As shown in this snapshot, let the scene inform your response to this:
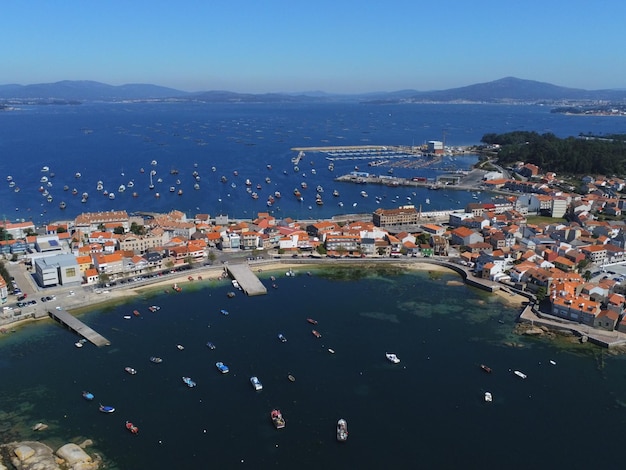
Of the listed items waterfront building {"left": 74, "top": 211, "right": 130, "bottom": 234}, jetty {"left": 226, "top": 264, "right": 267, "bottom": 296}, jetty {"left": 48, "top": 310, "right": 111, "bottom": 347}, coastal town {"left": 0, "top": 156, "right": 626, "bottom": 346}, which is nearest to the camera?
jetty {"left": 48, "top": 310, "right": 111, "bottom": 347}

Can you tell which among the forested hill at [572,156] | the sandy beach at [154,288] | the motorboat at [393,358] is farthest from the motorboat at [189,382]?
the forested hill at [572,156]

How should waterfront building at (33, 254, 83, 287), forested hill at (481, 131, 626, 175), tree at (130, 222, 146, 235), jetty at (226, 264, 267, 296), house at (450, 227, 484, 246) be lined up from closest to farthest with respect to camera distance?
waterfront building at (33, 254, 83, 287), jetty at (226, 264, 267, 296), house at (450, 227, 484, 246), tree at (130, 222, 146, 235), forested hill at (481, 131, 626, 175)

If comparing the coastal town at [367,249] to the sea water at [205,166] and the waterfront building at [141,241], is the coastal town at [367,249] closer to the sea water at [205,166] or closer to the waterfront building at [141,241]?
the waterfront building at [141,241]

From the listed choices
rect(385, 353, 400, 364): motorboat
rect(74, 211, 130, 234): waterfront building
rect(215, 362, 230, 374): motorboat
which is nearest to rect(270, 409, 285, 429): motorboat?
rect(215, 362, 230, 374): motorboat

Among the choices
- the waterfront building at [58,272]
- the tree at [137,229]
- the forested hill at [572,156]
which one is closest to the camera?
the waterfront building at [58,272]

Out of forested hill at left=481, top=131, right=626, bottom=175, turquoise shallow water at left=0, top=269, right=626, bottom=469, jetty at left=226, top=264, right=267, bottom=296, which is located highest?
forested hill at left=481, top=131, right=626, bottom=175

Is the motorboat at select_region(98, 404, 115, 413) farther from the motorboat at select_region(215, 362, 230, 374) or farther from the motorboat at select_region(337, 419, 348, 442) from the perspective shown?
the motorboat at select_region(337, 419, 348, 442)

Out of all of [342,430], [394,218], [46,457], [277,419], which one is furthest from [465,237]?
[46,457]

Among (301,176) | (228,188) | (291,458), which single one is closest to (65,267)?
(291,458)

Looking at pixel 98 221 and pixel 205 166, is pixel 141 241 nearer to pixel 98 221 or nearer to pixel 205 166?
pixel 98 221
